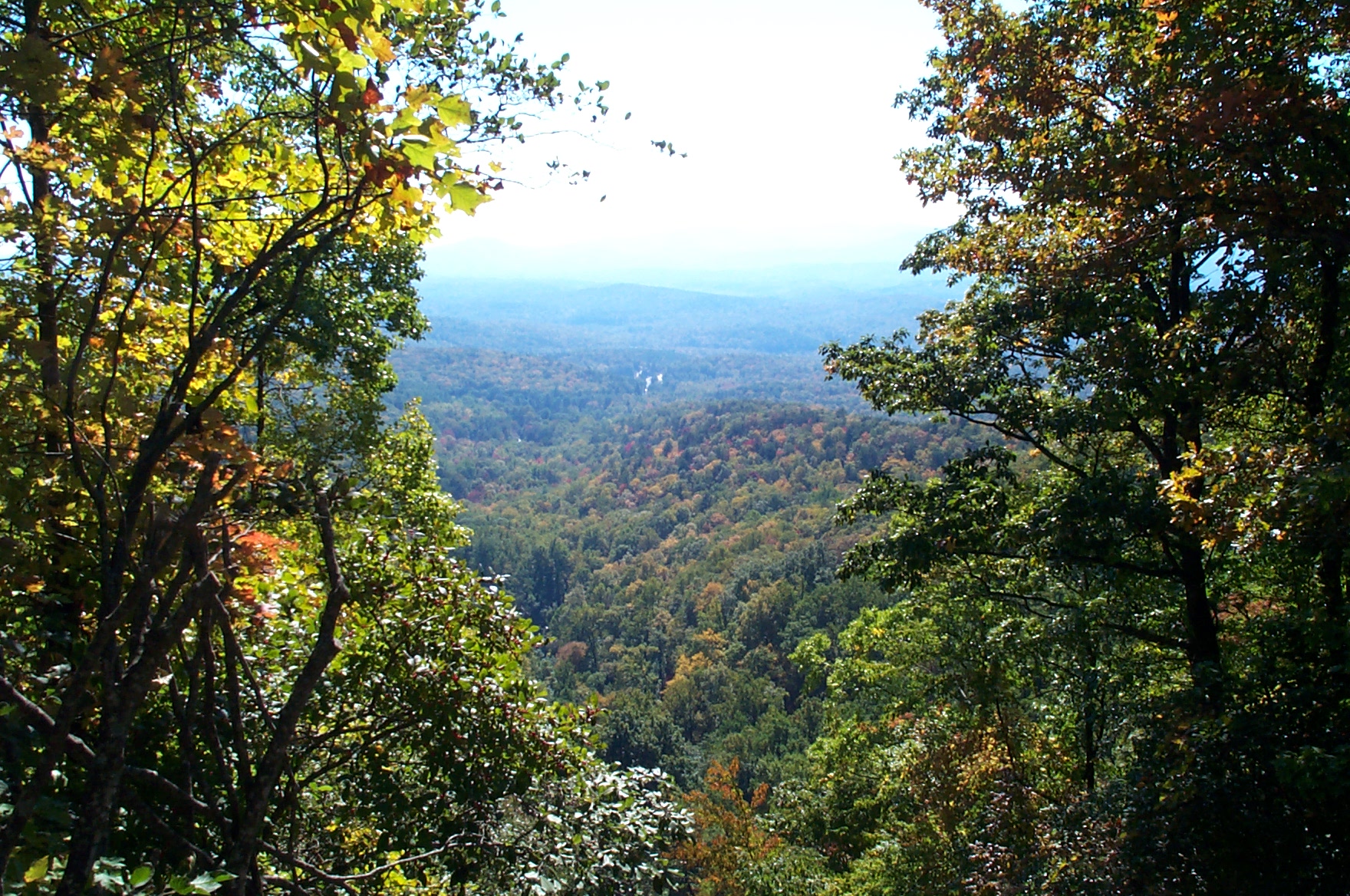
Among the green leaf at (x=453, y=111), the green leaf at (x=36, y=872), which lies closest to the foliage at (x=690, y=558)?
the green leaf at (x=36, y=872)

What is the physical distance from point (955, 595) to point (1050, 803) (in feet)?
6.22

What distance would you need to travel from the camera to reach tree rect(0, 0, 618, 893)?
190 cm

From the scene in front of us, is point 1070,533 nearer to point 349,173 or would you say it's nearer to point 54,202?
point 349,173

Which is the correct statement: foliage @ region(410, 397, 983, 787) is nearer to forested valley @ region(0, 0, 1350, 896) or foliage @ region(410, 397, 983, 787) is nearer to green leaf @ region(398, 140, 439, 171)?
forested valley @ region(0, 0, 1350, 896)

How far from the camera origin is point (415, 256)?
848cm

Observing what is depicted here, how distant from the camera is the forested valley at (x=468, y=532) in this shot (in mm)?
2092

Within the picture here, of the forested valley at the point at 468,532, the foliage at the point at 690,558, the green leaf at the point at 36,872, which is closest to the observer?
the green leaf at the point at 36,872

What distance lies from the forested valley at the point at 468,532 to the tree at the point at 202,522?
0.08ft

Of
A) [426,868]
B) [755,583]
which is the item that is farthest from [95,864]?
[755,583]

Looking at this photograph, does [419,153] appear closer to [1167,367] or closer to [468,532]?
[1167,367]

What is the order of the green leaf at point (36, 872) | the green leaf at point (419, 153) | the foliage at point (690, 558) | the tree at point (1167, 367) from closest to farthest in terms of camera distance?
the green leaf at point (36, 872), the green leaf at point (419, 153), the tree at point (1167, 367), the foliage at point (690, 558)

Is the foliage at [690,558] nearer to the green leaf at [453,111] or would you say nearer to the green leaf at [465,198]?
the green leaf at [465,198]

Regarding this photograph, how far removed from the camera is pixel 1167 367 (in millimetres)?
4512


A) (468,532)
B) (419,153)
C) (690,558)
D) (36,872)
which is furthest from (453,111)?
(690,558)
